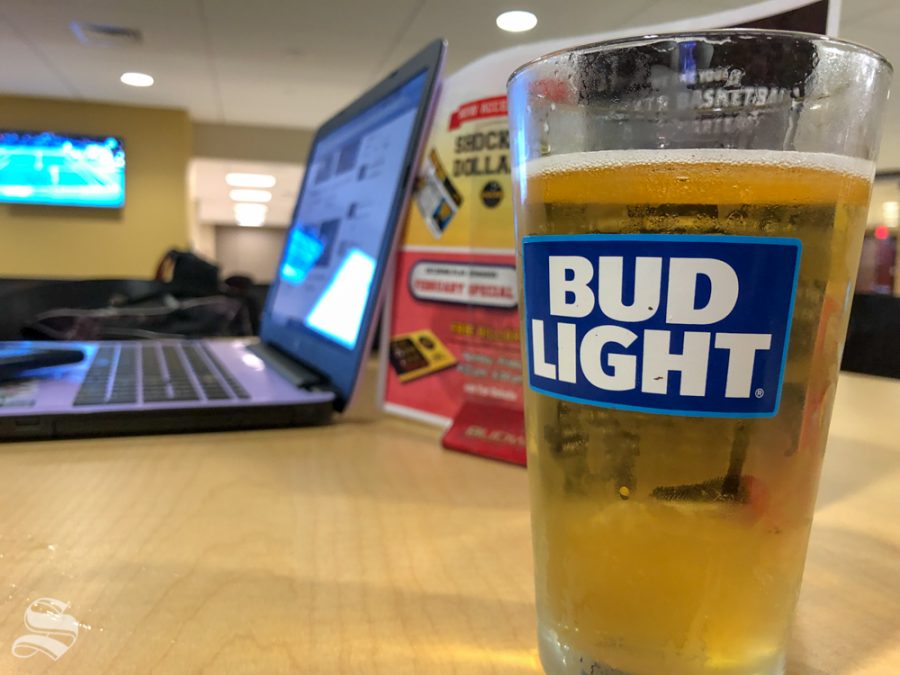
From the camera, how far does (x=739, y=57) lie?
16 cm

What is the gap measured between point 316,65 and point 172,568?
3921 millimetres

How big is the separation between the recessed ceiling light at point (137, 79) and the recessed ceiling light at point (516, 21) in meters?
2.22

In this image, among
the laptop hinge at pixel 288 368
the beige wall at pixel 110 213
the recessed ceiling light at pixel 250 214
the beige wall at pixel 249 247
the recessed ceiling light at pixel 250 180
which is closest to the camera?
the laptop hinge at pixel 288 368

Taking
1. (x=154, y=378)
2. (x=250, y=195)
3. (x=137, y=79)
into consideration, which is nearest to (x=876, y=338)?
(x=154, y=378)

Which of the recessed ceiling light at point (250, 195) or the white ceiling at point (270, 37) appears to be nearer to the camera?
the white ceiling at point (270, 37)

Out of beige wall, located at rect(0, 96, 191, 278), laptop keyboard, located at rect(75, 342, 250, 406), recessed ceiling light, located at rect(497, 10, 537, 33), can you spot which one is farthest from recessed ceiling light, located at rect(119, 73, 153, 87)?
laptop keyboard, located at rect(75, 342, 250, 406)

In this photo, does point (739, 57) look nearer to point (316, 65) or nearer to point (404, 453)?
point (404, 453)

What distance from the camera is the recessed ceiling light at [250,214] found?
954 centimetres

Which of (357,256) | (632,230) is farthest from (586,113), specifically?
(357,256)

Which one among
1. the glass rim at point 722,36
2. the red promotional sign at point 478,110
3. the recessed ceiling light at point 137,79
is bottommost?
the glass rim at point 722,36

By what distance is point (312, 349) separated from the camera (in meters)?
0.64

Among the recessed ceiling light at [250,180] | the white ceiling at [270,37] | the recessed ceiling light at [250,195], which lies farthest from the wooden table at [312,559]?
the recessed ceiling light at [250,195]

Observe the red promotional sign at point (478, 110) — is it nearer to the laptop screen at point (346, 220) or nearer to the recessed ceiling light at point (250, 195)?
the laptop screen at point (346, 220)

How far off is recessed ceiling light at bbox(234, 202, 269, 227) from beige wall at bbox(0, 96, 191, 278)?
4.46m
